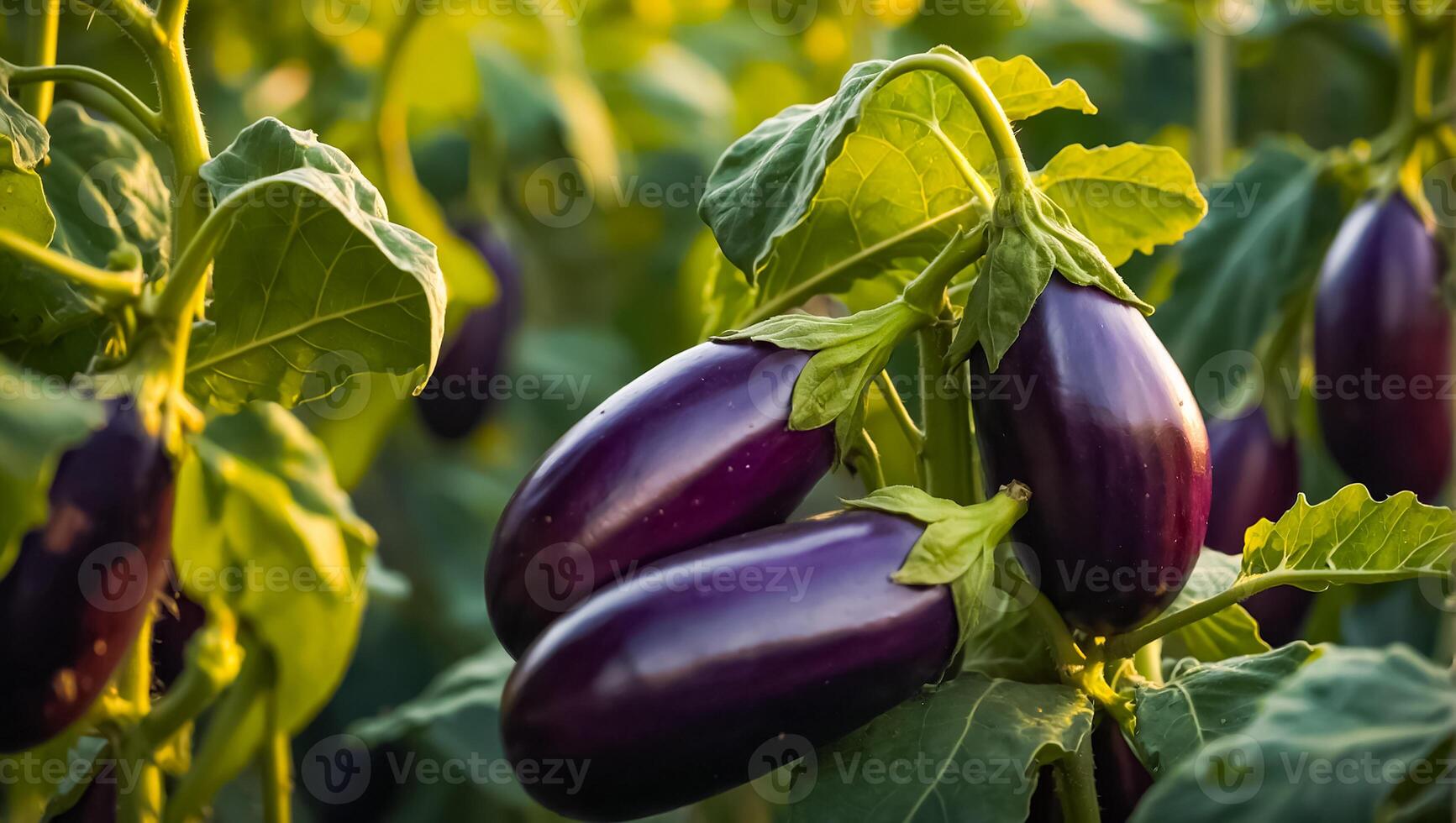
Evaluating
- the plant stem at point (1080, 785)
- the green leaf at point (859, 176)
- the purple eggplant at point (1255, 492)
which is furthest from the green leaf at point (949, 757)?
the purple eggplant at point (1255, 492)

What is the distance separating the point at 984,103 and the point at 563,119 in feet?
3.77

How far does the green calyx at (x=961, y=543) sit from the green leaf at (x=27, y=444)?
261 millimetres

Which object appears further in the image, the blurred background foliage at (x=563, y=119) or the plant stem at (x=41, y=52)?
the blurred background foliage at (x=563, y=119)

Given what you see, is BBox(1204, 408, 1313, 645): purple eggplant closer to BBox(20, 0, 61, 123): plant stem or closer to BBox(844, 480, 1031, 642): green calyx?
BBox(844, 480, 1031, 642): green calyx

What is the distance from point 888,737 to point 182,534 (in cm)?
50

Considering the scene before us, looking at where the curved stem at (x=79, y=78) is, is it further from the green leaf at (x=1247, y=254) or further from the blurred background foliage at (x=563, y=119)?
the green leaf at (x=1247, y=254)

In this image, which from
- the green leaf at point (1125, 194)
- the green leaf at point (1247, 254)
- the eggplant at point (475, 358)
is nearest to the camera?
the green leaf at point (1125, 194)

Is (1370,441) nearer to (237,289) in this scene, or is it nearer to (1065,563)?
(1065,563)

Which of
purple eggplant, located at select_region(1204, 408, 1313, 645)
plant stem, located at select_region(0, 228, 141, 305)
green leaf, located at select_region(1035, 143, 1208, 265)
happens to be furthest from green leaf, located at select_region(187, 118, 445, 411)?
purple eggplant, located at select_region(1204, 408, 1313, 645)

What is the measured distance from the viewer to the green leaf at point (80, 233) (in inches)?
23.0

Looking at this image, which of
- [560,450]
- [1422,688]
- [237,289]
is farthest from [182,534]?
[1422,688]

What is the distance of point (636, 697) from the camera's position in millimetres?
446

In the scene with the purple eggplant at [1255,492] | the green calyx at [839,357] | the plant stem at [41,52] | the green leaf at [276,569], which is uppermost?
the plant stem at [41,52]

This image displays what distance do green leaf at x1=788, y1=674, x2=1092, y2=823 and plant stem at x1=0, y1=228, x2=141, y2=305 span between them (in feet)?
1.13
